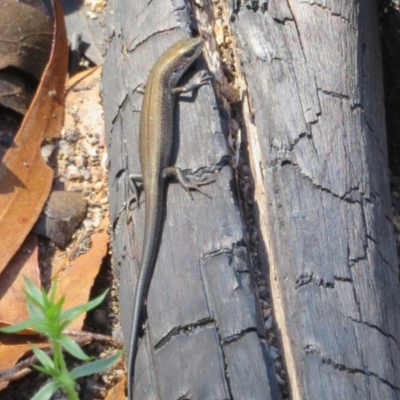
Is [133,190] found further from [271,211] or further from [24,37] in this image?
[24,37]

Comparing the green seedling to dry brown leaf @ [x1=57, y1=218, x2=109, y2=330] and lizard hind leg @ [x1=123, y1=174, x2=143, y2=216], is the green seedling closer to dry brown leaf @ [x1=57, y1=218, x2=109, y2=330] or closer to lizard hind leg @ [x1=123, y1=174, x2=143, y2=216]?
lizard hind leg @ [x1=123, y1=174, x2=143, y2=216]

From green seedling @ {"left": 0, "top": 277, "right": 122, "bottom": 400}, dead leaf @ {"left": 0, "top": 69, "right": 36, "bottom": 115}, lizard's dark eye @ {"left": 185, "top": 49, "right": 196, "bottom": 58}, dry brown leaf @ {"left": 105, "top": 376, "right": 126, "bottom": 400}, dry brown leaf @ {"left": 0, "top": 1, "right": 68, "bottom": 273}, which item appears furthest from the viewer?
dead leaf @ {"left": 0, "top": 69, "right": 36, "bottom": 115}

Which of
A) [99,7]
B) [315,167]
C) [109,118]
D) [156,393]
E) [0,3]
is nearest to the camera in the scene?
[156,393]

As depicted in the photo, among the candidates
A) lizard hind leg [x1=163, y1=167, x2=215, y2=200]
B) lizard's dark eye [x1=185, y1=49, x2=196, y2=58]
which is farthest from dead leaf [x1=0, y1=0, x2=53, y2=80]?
lizard hind leg [x1=163, y1=167, x2=215, y2=200]

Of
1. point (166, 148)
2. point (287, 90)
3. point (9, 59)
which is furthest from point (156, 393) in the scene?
point (9, 59)

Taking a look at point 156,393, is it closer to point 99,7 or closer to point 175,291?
point 175,291
